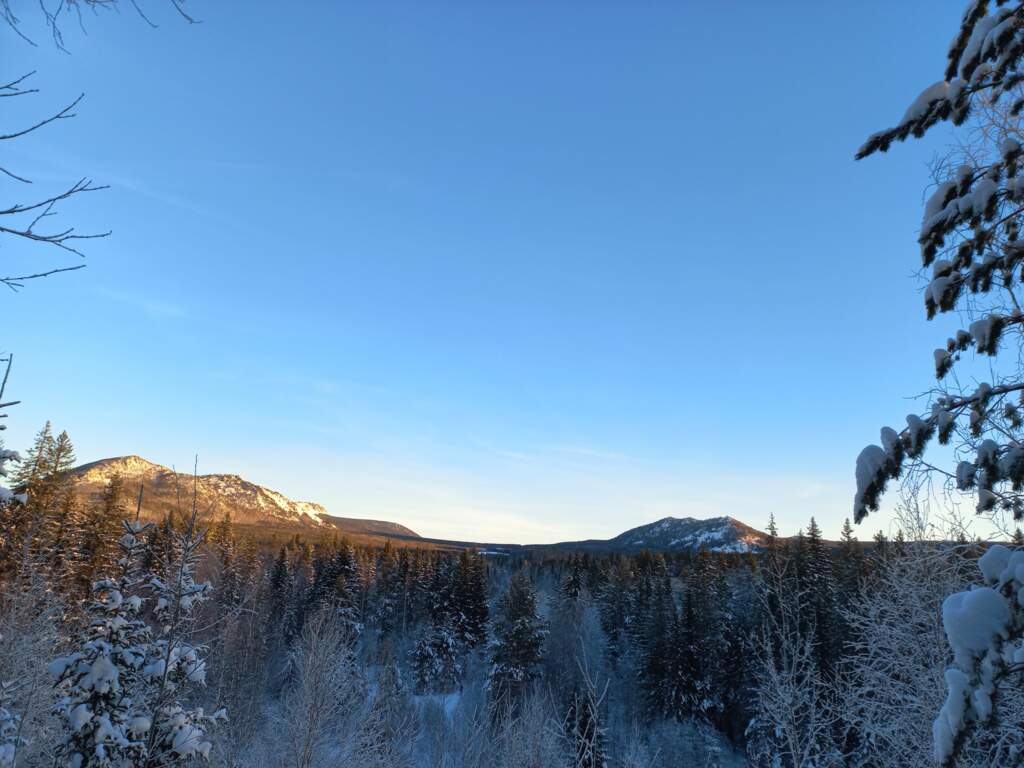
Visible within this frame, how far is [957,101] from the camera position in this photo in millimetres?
4117

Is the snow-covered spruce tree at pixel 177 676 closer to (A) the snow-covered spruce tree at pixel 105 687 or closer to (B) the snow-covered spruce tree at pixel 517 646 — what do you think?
(A) the snow-covered spruce tree at pixel 105 687

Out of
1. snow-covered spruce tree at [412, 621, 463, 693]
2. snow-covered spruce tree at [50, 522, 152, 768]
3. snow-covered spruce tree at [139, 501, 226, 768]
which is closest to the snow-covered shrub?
snow-covered spruce tree at [139, 501, 226, 768]

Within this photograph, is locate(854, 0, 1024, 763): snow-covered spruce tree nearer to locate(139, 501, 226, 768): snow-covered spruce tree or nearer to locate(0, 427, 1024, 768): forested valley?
locate(0, 427, 1024, 768): forested valley

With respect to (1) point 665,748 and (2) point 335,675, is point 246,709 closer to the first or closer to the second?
(2) point 335,675

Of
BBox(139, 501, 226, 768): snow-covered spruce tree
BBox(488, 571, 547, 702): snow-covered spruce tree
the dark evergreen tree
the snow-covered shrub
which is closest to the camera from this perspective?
the snow-covered shrub

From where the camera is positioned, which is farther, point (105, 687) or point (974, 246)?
point (105, 687)

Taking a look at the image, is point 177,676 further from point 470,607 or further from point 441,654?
point 470,607

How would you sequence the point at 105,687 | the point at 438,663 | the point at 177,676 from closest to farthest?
1. the point at 105,687
2. the point at 177,676
3. the point at 438,663

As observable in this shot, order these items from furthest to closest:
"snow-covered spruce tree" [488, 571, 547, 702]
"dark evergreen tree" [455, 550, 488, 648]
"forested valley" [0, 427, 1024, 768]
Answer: "dark evergreen tree" [455, 550, 488, 648], "snow-covered spruce tree" [488, 571, 547, 702], "forested valley" [0, 427, 1024, 768]

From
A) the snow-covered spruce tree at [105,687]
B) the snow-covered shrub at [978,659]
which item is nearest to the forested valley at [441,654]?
the snow-covered spruce tree at [105,687]

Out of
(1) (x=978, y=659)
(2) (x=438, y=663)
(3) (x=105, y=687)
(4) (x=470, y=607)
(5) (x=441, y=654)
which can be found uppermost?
(1) (x=978, y=659)

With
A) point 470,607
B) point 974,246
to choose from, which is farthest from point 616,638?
point 974,246

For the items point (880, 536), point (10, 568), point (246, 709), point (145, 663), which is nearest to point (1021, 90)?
point (145, 663)

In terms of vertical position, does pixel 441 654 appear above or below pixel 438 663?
above
